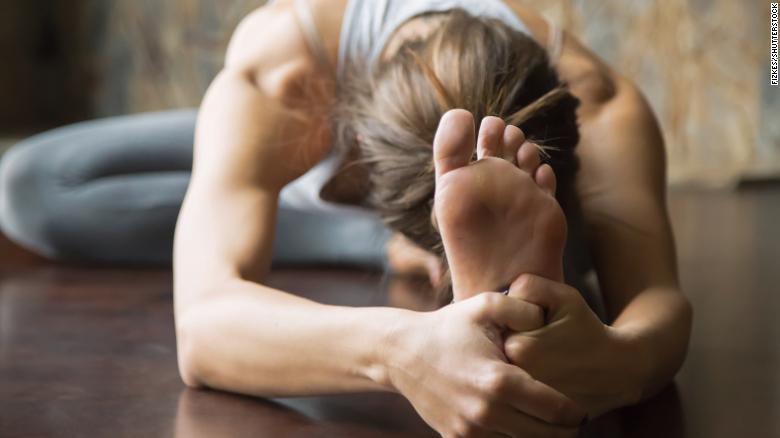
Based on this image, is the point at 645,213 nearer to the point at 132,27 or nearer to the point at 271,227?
the point at 271,227

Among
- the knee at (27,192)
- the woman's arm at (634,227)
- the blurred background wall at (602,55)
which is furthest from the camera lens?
the blurred background wall at (602,55)

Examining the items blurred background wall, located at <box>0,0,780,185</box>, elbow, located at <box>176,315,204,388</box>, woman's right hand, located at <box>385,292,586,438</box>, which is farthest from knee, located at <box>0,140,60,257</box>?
blurred background wall, located at <box>0,0,780,185</box>

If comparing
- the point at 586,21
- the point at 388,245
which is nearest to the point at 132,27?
the point at 586,21

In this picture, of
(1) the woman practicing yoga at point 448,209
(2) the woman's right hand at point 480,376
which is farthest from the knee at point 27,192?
(2) the woman's right hand at point 480,376

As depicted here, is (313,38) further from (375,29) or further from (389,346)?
(389,346)

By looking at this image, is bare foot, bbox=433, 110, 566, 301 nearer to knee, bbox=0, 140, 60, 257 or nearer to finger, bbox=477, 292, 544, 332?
finger, bbox=477, 292, 544, 332

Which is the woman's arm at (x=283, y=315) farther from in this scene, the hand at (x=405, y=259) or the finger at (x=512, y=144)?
the hand at (x=405, y=259)

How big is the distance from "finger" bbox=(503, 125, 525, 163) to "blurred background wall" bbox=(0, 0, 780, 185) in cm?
247

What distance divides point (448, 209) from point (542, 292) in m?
0.09

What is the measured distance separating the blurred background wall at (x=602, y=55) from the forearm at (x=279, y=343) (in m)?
2.44

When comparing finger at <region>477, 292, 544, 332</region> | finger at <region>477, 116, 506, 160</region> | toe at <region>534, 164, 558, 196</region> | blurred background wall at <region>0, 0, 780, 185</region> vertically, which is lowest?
blurred background wall at <region>0, 0, 780, 185</region>

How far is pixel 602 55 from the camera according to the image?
314cm

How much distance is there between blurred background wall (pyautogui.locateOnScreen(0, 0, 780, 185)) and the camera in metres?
3.04

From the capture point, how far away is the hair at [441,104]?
870 mm
